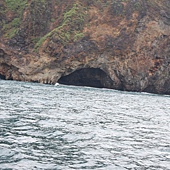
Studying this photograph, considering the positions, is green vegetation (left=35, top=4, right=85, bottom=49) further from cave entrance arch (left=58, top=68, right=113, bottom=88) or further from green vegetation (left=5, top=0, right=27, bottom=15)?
green vegetation (left=5, top=0, right=27, bottom=15)

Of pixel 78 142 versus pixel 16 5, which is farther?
pixel 16 5

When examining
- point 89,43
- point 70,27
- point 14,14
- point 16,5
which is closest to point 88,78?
point 89,43

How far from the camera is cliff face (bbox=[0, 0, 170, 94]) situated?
61000 mm

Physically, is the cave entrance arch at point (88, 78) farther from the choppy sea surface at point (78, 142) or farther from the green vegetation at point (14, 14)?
the choppy sea surface at point (78, 142)

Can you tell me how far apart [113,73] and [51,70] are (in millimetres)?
11830

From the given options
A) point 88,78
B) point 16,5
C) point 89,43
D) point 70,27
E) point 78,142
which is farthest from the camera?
point 16,5

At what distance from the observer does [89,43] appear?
207 ft

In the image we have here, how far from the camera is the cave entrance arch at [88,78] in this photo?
210ft

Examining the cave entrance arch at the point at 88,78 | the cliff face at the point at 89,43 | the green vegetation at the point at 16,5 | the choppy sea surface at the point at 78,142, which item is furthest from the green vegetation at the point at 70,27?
the choppy sea surface at the point at 78,142

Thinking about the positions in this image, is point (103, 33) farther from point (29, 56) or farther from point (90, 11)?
point (29, 56)

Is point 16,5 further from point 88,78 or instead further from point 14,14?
point 88,78

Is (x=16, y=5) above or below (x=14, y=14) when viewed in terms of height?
above

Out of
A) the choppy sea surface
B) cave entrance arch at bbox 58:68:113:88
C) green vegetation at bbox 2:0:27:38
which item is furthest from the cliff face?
the choppy sea surface

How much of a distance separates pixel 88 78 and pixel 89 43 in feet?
24.0
